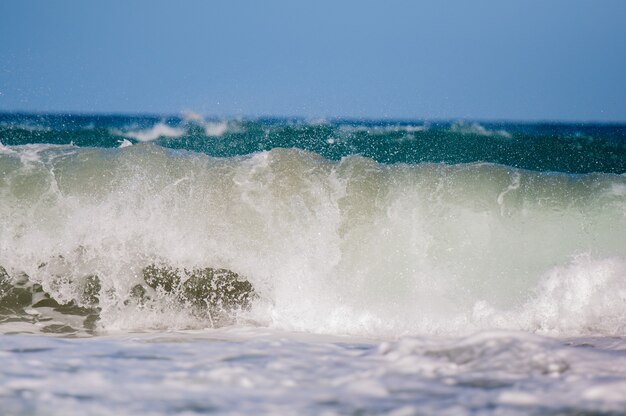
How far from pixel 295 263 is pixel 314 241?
26 cm

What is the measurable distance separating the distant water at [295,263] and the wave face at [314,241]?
0.01 m

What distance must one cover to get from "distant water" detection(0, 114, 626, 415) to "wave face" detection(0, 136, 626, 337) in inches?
0.5

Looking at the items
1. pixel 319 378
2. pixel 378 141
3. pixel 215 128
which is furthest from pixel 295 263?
pixel 215 128

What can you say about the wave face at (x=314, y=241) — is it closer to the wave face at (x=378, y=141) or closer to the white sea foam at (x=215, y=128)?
the wave face at (x=378, y=141)

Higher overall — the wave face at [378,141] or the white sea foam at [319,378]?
the wave face at [378,141]

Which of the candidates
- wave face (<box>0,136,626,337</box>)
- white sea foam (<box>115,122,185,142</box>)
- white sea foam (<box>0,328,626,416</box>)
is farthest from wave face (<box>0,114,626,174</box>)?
white sea foam (<box>0,328,626,416</box>)

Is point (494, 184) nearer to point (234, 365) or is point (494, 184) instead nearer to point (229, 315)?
point (229, 315)

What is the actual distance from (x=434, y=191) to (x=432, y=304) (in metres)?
1.24

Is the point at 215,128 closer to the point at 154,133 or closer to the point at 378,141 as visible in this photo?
the point at 154,133

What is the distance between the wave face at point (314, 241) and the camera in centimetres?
469

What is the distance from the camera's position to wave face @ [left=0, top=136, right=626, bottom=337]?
4691 millimetres

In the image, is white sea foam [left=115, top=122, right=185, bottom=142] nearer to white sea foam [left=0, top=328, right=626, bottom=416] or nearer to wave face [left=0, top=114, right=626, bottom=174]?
wave face [left=0, top=114, right=626, bottom=174]

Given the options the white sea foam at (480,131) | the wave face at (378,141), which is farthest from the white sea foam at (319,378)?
the white sea foam at (480,131)

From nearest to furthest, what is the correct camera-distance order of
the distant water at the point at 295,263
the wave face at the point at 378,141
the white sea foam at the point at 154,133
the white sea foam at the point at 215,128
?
the distant water at the point at 295,263 → the wave face at the point at 378,141 → the white sea foam at the point at 215,128 → the white sea foam at the point at 154,133
